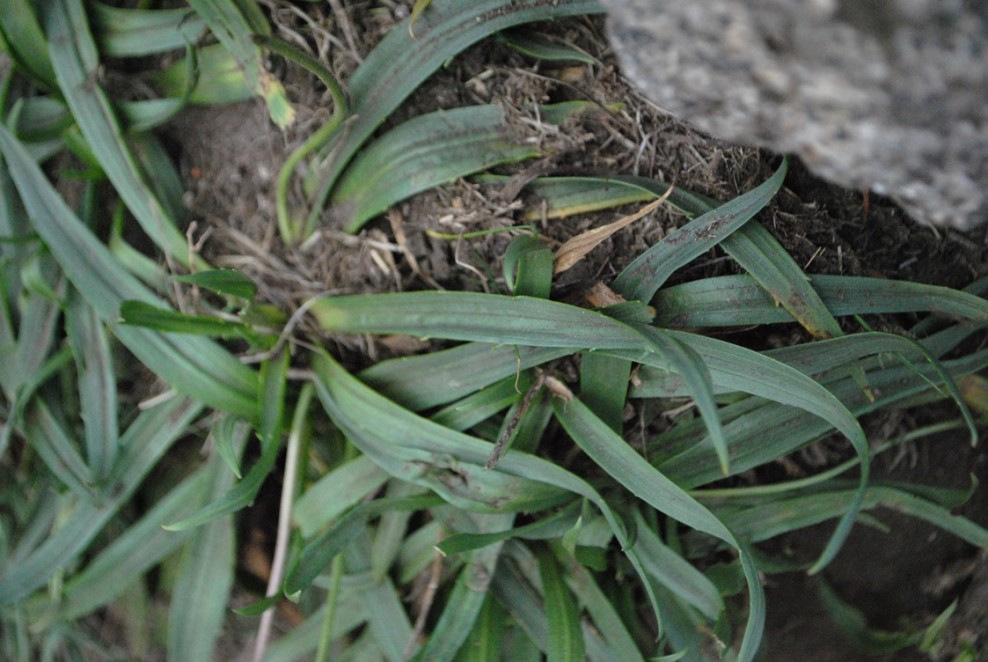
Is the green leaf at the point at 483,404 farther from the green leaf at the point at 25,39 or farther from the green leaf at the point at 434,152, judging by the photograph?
the green leaf at the point at 25,39

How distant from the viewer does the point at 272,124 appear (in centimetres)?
131

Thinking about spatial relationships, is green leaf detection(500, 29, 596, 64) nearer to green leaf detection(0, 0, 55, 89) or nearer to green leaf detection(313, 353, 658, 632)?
green leaf detection(313, 353, 658, 632)

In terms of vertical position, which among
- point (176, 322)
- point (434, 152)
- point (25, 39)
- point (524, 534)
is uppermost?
point (25, 39)

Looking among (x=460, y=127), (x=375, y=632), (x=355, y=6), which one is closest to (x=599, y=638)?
(x=375, y=632)

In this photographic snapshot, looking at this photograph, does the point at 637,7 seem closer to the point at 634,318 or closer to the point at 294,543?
the point at 634,318

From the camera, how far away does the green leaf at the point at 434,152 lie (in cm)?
117

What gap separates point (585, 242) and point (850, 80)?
492 mm

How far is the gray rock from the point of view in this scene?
64 centimetres

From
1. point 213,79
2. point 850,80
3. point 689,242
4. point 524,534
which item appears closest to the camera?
point 850,80

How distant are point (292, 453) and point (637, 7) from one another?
34.5 inches

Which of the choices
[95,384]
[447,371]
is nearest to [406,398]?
[447,371]

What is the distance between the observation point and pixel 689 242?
1.06m

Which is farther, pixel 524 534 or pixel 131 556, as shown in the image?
pixel 131 556

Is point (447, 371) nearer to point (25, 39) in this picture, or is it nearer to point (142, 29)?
point (142, 29)
